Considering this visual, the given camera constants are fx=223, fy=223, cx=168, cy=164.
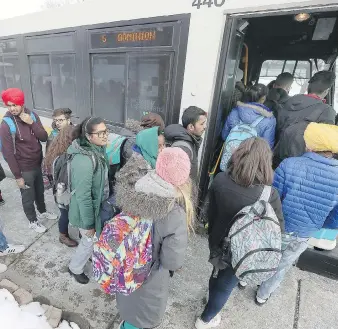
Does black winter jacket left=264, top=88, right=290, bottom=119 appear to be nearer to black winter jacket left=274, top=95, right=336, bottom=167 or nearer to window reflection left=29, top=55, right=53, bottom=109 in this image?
black winter jacket left=274, top=95, right=336, bottom=167

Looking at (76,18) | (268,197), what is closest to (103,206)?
(268,197)

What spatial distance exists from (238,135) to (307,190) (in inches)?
42.4

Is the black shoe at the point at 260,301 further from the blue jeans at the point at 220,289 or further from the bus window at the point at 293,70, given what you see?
the bus window at the point at 293,70

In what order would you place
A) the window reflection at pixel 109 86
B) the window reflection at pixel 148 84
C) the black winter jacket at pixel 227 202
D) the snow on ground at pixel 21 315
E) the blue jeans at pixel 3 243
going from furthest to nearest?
the window reflection at pixel 109 86
the window reflection at pixel 148 84
the blue jeans at pixel 3 243
the snow on ground at pixel 21 315
the black winter jacket at pixel 227 202

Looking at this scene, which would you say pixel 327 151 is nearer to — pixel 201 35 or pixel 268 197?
pixel 268 197

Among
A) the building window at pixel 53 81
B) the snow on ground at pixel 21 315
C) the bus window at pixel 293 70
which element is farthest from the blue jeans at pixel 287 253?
the building window at pixel 53 81

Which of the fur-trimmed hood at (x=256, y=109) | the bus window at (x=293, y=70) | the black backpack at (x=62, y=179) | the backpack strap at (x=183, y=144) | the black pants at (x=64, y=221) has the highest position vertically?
the bus window at (x=293, y=70)

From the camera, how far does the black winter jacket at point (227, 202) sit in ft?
4.79

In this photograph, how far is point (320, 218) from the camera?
1774 millimetres

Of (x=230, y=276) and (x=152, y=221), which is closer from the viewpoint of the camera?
(x=152, y=221)

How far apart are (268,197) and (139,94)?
2.47 metres

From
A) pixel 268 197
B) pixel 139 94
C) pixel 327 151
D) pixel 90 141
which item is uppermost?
pixel 139 94

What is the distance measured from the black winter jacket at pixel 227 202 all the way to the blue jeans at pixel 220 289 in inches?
8.5

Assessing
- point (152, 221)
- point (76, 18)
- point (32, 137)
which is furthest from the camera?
point (76, 18)
